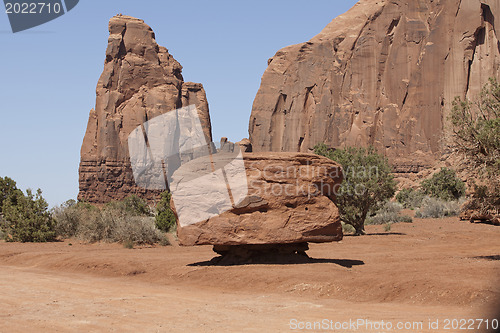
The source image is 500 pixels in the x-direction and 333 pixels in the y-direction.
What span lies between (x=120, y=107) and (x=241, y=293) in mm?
75320

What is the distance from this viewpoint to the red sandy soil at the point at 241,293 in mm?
8414

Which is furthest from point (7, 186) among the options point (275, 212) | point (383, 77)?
point (383, 77)

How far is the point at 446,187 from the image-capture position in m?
53.1

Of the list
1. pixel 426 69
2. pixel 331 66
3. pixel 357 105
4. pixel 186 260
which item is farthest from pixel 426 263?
pixel 331 66

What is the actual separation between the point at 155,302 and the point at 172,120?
73.2m

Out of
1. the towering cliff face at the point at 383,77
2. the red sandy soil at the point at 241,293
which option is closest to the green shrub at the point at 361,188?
the red sandy soil at the point at 241,293

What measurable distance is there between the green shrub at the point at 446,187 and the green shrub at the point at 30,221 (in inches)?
1391

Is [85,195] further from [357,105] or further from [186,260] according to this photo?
[186,260]

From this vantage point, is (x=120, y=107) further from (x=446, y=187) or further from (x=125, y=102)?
(x=446, y=187)

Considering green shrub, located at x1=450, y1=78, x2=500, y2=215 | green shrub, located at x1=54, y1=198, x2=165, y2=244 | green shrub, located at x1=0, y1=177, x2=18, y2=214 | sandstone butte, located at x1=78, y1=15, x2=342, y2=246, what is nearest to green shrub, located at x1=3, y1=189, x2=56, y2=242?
green shrub, located at x1=54, y1=198, x2=165, y2=244

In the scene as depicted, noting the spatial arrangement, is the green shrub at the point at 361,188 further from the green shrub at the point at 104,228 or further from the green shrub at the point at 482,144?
the green shrub at the point at 482,144

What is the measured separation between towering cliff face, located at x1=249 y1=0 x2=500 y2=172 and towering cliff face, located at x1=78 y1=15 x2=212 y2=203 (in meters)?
22.2

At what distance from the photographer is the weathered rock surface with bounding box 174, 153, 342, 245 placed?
13328mm

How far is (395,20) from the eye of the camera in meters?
80.8
